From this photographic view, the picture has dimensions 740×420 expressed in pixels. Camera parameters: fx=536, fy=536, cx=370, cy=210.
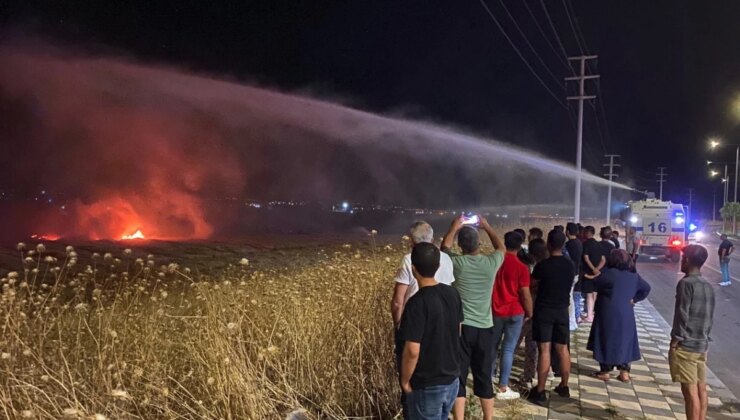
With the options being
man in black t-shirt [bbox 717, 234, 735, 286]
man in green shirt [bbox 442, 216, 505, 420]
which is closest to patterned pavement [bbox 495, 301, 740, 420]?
man in green shirt [bbox 442, 216, 505, 420]

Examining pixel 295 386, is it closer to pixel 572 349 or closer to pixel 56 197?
pixel 572 349

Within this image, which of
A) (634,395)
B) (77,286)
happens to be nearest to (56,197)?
(77,286)

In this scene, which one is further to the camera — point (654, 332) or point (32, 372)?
point (654, 332)

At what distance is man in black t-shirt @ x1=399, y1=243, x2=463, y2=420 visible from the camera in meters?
2.93

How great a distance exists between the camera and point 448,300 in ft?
10.0

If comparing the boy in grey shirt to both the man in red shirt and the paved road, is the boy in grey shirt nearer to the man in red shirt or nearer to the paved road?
the man in red shirt

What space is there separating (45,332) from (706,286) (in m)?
5.15

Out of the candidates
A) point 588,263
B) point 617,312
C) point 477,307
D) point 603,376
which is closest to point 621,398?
point 603,376

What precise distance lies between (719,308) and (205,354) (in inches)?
454

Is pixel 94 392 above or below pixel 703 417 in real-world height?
above

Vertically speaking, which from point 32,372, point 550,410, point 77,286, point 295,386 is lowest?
point 550,410

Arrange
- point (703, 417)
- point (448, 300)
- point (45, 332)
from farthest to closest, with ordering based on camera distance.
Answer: point (703, 417), point (45, 332), point (448, 300)

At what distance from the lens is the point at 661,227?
2211 cm

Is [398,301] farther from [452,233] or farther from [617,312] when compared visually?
[617,312]
